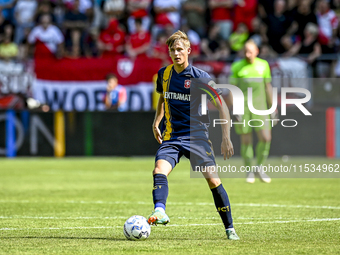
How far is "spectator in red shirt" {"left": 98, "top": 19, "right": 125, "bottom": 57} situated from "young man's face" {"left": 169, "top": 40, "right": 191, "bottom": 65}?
1420 centimetres

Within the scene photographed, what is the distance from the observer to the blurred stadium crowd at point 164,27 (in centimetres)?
1939

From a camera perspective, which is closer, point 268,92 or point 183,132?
point 183,132

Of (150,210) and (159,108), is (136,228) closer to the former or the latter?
(159,108)

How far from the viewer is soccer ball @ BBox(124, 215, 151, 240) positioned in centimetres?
591

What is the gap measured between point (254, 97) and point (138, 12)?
9973mm

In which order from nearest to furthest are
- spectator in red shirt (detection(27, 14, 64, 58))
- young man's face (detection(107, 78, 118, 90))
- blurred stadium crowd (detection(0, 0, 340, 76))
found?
young man's face (detection(107, 78, 118, 90))
blurred stadium crowd (detection(0, 0, 340, 76))
spectator in red shirt (detection(27, 14, 64, 58))

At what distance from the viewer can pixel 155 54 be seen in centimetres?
1920

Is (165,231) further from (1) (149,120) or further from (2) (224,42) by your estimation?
(2) (224,42)

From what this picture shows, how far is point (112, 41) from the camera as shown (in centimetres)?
2041

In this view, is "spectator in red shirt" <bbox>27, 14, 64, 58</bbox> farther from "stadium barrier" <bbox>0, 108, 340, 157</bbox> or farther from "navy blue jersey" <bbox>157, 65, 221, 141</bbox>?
"navy blue jersey" <bbox>157, 65, 221, 141</bbox>

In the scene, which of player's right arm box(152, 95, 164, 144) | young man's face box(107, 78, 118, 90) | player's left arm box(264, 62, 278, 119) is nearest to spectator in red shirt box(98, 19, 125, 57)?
young man's face box(107, 78, 118, 90)

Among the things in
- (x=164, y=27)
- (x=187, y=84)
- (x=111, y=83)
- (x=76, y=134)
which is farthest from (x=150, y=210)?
(x=164, y=27)

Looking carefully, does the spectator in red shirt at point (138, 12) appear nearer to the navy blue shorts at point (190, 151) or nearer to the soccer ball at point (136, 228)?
the navy blue shorts at point (190, 151)

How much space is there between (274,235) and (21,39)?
56.5 feet
